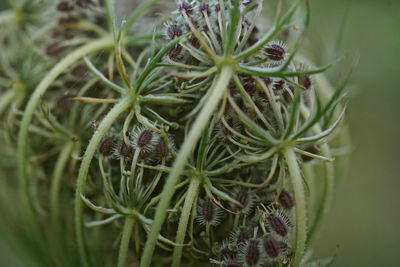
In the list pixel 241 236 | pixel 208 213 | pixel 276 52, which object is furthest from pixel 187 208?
pixel 276 52

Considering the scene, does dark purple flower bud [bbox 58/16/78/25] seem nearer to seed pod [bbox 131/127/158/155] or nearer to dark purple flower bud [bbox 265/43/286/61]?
seed pod [bbox 131/127/158/155]

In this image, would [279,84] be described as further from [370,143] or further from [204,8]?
[370,143]

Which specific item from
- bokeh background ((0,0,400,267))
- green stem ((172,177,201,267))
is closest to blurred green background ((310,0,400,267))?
bokeh background ((0,0,400,267))

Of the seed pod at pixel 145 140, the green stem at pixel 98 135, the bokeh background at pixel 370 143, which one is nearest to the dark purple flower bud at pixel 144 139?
the seed pod at pixel 145 140

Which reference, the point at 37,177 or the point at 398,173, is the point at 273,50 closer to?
the point at 37,177

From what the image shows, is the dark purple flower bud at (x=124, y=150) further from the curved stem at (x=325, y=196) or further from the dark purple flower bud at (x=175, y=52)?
the curved stem at (x=325, y=196)

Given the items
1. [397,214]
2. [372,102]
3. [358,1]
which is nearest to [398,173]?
[397,214]

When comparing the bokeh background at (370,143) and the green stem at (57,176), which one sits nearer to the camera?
the green stem at (57,176)
